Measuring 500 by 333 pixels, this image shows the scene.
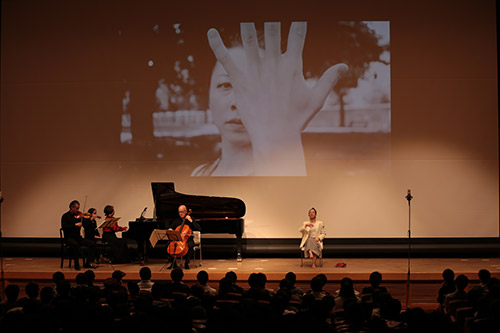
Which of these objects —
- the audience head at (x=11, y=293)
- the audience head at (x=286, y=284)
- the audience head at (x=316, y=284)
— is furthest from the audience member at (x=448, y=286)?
the audience head at (x=11, y=293)

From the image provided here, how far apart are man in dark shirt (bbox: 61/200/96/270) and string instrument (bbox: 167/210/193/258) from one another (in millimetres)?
1390

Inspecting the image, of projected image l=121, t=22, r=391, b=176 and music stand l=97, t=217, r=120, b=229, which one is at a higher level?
projected image l=121, t=22, r=391, b=176

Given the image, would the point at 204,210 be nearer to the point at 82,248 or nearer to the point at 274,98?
the point at 82,248

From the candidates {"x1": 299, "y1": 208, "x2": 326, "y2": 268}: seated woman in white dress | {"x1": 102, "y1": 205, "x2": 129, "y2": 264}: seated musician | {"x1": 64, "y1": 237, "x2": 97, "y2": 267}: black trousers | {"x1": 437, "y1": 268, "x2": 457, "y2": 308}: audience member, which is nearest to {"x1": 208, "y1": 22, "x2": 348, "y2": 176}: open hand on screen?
{"x1": 299, "y1": 208, "x2": 326, "y2": 268}: seated woman in white dress

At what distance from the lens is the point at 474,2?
36.2 ft

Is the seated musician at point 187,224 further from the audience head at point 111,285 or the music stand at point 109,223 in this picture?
the audience head at point 111,285

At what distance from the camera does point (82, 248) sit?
9.48m

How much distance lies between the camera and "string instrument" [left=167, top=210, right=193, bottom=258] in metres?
9.10

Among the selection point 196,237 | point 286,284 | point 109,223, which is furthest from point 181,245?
point 286,284

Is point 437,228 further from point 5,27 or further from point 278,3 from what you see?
point 5,27

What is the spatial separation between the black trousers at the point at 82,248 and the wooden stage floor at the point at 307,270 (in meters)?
0.26

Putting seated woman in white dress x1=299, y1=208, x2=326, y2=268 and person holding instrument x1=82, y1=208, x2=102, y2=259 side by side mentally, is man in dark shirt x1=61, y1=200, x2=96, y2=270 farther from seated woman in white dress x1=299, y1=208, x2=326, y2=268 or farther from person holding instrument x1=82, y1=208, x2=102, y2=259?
seated woman in white dress x1=299, y1=208, x2=326, y2=268

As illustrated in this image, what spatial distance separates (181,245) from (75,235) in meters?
1.82

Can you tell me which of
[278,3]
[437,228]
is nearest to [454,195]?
[437,228]
